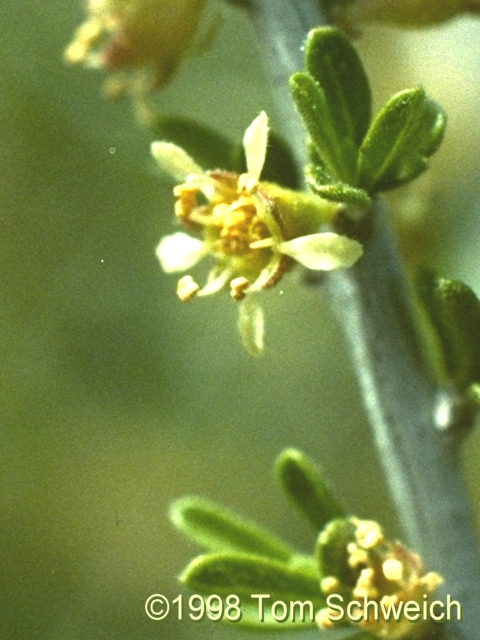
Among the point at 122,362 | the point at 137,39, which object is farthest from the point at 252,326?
the point at 122,362

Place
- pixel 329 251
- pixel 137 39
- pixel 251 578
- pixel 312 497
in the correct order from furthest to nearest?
pixel 137 39
pixel 312 497
pixel 251 578
pixel 329 251

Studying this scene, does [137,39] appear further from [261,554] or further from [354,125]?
[261,554]

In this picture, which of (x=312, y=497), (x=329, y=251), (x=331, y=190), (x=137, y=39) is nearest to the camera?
(x=331, y=190)

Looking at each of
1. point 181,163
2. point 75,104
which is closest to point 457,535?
point 181,163

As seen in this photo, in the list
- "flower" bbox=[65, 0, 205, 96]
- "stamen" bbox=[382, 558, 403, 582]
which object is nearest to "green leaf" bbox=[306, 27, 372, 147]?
"flower" bbox=[65, 0, 205, 96]

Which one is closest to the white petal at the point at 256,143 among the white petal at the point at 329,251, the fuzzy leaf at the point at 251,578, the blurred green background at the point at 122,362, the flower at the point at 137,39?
the white petal at the point at 329,251

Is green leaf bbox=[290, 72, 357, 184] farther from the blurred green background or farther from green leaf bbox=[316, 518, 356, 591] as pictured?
the blurred green background
